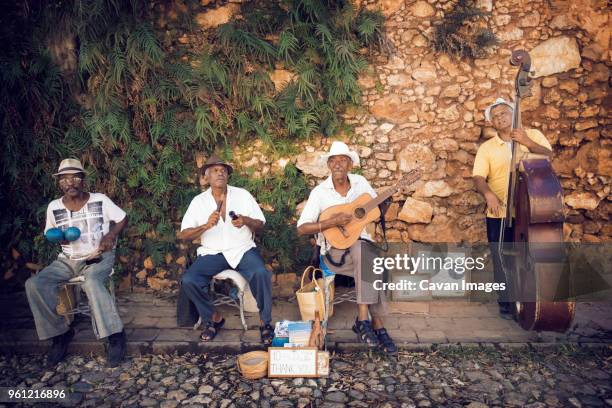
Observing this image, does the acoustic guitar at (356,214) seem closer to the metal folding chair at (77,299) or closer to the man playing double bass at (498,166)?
the man playing double bass at (498,166)

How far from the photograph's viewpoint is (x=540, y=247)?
141 inches

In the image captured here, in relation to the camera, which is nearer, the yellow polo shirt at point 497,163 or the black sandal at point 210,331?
the black sandal at point 210,331

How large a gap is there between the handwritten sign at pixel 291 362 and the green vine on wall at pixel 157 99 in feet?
5.54

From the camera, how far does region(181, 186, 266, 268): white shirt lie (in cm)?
444

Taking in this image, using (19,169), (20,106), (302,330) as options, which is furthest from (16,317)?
(302,330)

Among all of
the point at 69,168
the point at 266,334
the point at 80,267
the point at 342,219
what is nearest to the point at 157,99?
the point at 69,168

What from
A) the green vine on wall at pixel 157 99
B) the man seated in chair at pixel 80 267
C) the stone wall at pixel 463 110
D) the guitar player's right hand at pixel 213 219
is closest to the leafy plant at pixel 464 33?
the stone wall at pixel 463 110

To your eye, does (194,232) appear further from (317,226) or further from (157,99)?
(157,99)

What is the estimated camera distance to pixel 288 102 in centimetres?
500

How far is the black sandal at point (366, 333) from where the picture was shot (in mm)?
3971

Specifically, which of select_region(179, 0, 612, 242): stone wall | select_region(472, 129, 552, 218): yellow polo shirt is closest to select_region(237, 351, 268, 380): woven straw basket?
select_region(179, 0, 612, 242): stone wall

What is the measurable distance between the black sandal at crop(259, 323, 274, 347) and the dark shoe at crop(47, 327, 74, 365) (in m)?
1.71

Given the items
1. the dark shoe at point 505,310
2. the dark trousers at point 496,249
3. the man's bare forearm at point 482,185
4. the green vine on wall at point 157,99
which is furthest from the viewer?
the green vine on wall at point 157,99

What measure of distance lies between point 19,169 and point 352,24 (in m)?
4.04
